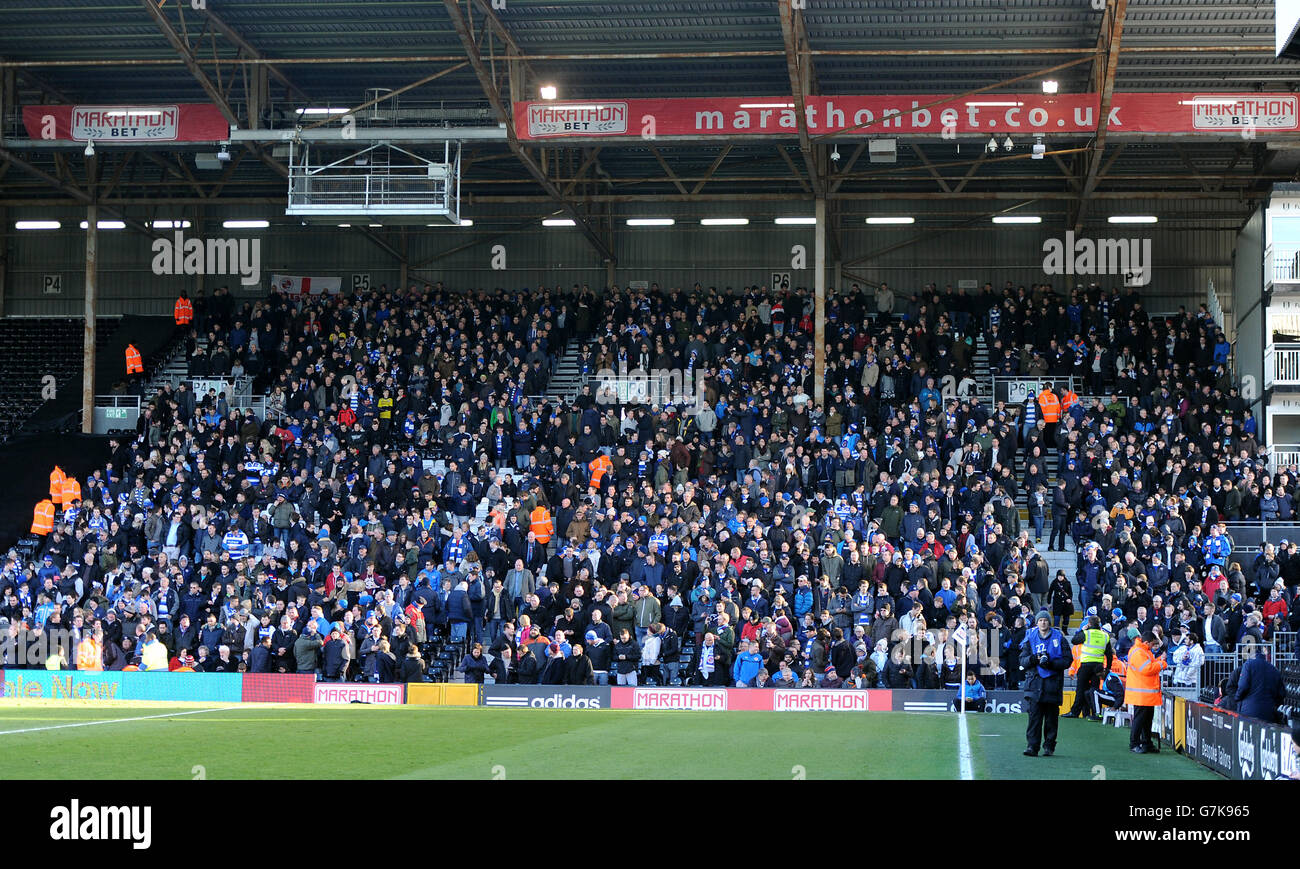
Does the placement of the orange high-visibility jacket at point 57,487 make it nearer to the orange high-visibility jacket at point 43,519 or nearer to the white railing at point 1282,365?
the orange high-visibility jacket at point 43,519

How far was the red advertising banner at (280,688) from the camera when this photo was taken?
26000mm

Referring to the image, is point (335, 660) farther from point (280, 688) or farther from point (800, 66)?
point (800, 66)

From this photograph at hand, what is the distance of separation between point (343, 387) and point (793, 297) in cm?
1186

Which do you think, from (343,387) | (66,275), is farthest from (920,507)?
(66,275)

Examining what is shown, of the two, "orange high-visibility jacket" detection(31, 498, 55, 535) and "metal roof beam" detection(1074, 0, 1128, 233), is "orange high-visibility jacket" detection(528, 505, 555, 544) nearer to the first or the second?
"orange high-visibility jacket" detection(31, 498, 55, 535)

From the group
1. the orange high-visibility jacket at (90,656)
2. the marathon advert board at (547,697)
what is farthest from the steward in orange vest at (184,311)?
the marathon advert board at (547,697)

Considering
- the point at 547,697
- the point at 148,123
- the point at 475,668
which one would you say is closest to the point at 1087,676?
the point at 547,697

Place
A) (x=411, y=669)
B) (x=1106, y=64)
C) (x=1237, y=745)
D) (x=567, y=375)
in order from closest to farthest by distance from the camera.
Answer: (x=1237, y=745) < (x=411, y=669) < (x=1106, y=64) < (x=567, y=375)

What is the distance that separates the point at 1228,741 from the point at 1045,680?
83.3 inches

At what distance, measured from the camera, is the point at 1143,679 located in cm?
1706

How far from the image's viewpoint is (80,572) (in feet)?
103

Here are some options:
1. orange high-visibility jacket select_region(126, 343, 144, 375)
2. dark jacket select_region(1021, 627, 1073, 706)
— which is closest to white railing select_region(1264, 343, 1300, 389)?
dark jacket select_region(1021, 627, 1073, 706)

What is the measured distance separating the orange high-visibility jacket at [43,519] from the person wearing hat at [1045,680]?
25.3 meters

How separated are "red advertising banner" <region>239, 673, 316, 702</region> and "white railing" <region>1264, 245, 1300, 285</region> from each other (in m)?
23.8
